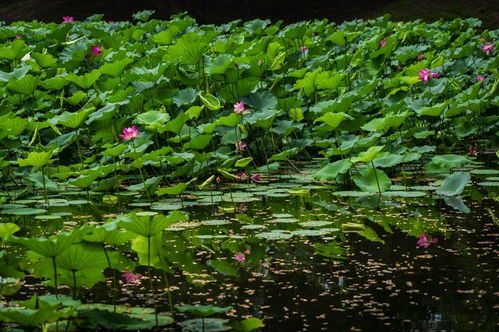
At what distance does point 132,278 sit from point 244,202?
1.07 m

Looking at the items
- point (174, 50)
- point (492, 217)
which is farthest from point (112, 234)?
point (174, 50)

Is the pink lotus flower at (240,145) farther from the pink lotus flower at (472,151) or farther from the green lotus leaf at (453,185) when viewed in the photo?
the pink lotus flower at (472,151)

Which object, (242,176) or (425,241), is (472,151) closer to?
(242,176)

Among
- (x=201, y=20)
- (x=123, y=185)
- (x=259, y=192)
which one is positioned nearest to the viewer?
(x=259, y=192)

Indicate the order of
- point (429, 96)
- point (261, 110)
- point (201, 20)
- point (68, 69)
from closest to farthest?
point (261, 110) → point (429, 96) → point (68, 69) → point (201, 20)

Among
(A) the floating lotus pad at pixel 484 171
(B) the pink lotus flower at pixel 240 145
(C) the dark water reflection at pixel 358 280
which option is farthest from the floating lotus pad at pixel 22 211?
(A) the floating lotus pad at pixel 484 171

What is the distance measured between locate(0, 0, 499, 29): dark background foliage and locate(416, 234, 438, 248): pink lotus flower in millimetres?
9257

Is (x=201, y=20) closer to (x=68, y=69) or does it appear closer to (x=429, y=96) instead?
(x=68, y=69)

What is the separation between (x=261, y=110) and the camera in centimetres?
415

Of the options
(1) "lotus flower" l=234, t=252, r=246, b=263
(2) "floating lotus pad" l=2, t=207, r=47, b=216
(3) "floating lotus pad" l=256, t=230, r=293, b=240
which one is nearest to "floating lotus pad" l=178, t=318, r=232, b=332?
(1) "lotus flower" l=234, t=252, r=246, b=263

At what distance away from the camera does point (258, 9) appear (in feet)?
42.7

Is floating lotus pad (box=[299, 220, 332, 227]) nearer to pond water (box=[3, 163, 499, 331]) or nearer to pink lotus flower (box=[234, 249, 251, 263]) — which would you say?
pond water (box=[3, 163, 499, 331])

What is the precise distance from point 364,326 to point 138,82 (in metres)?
2.60

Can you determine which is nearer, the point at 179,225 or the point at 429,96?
the point at 179,225
